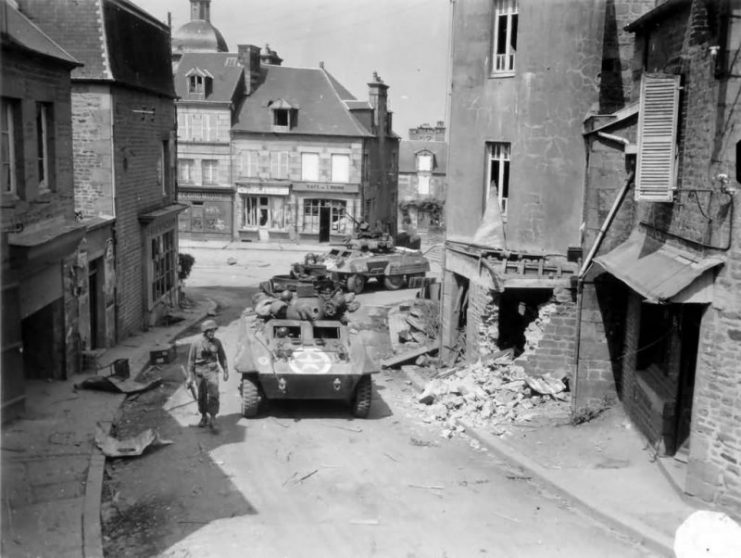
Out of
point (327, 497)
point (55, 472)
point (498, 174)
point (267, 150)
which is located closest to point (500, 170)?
point (498, 174)

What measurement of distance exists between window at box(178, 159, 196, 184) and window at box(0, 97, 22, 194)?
29608mm

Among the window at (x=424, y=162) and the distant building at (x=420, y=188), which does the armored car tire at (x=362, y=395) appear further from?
the window at (x=424, y=162)

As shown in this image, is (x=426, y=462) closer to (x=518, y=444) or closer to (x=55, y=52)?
(x=518, y=444)

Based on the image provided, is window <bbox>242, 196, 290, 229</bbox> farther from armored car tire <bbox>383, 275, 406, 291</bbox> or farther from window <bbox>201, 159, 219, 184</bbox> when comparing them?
armored car tire <bbox>383, 275, 406, 291</bbox>

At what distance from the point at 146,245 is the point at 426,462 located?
37.6ft

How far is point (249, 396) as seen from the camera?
12.9m

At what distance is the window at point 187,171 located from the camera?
41.8 meters

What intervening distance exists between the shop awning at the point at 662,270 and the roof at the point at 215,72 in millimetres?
32046

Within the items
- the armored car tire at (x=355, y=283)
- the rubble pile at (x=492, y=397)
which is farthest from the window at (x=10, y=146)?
the armored car tire at (x=355, y=283)

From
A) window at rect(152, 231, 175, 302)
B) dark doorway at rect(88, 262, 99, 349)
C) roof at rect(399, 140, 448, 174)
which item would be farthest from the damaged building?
roof at rect(399, 140, 448, 174)

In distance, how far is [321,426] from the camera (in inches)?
507

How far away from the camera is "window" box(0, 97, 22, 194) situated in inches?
477

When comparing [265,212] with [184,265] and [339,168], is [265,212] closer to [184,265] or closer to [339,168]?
[339,168]

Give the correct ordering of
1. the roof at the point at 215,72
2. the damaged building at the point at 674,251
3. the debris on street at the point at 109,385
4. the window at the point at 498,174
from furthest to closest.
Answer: the roof at the point at 215,72, the window at the point at 498,174, the debris on street at the point at 109,385, the damaged building at the point at 674,251
